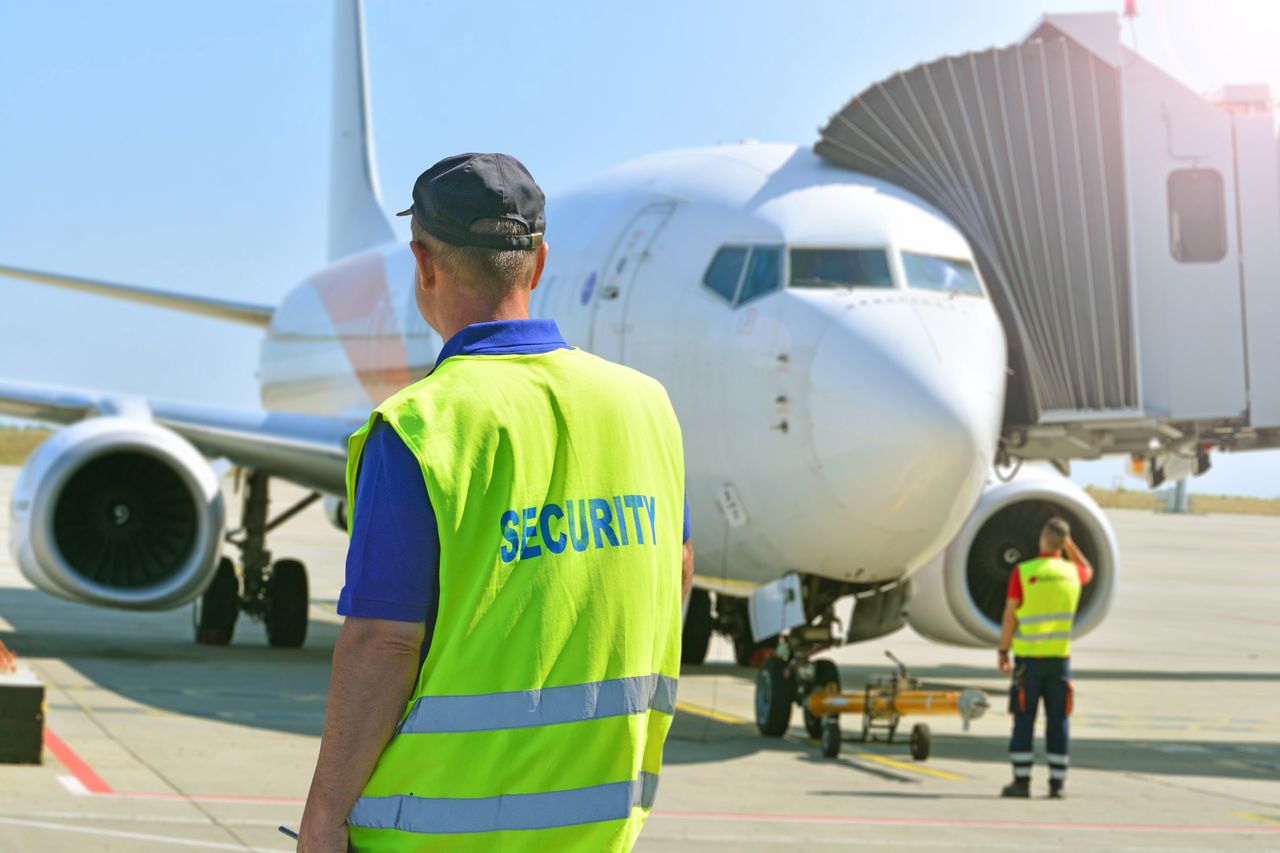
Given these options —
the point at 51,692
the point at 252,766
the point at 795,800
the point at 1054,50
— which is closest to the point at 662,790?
the point at 795,800

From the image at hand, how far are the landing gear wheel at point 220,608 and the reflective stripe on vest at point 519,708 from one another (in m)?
12.9

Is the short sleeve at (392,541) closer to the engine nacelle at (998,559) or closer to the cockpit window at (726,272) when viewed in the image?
the cockpit window at (726,272)

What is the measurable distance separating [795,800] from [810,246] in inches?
120

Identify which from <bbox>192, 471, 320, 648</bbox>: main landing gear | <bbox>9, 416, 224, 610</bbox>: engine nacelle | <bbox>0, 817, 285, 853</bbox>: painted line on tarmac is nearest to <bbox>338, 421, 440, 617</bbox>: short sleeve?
<bbox>0, 817, 285, 853</bbox>: painted line on tarmac

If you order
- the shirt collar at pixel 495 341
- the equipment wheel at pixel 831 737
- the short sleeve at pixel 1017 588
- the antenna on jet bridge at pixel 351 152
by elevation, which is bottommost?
the equipment wheel at pixel 831 737

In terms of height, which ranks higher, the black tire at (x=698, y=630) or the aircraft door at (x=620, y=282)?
the aircraft door at (x=620, y=282)

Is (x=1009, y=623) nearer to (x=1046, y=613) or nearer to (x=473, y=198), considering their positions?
(x=1046, y=613)

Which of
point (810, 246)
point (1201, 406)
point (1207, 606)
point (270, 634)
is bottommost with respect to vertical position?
point (1207, 606)

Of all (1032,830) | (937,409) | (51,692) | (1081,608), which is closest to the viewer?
(1032,830)

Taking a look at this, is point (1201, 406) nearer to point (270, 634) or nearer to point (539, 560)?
point (270, 634)

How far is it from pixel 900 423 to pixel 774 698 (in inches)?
77.9

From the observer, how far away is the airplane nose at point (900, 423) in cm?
815

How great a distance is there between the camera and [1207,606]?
25141 millimetres

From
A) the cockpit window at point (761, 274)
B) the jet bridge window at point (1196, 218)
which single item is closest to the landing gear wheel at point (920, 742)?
the cockpit window at point (761, 274)
